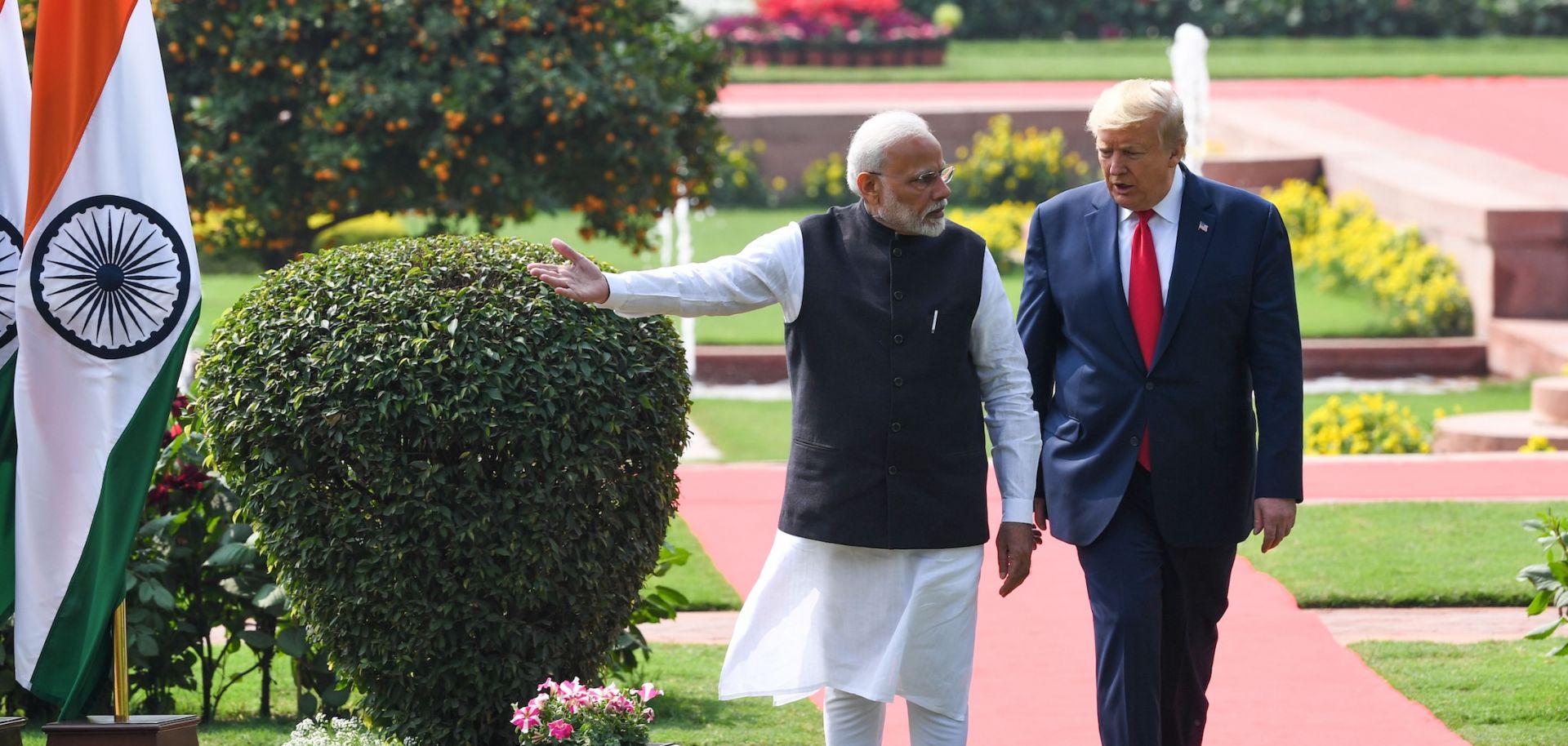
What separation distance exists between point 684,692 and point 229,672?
5.65 feet

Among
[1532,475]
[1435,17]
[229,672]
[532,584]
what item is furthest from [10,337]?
[1435,17]

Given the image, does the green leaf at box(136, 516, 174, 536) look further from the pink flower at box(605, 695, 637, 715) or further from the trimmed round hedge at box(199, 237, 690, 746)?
the pink flower at box(605, 695, 637, 715)

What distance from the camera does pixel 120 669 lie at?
4496 mm

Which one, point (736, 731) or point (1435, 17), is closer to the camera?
point (736, 731)

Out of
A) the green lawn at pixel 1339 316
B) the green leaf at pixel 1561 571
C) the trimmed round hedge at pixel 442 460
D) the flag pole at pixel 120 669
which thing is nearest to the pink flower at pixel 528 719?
the trimmed round hedge at pixel 442 460

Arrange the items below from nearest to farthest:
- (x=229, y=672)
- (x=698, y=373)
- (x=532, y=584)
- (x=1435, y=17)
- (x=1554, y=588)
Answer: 1. (x=532, y=584)
2. (x=1554, y=588)
3. (x=229, y=672)
4. (x=698, y=373)
5. (x=1435, y=17)

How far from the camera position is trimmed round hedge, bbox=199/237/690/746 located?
425 centimetres

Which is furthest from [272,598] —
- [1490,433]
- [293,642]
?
[1490,433]

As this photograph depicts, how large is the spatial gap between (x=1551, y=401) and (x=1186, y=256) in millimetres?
6468

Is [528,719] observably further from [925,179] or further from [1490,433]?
[1490,433]

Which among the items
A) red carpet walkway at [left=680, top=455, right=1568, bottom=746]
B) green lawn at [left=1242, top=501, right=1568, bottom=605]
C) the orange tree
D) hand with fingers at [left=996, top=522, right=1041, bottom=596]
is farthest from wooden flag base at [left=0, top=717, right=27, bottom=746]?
the orange tree

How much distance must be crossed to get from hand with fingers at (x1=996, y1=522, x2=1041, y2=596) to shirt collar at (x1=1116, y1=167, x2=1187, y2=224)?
0.78 meters

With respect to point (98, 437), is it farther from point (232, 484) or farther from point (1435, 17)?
point (1435, 17)

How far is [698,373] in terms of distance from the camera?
12992 millimetres
